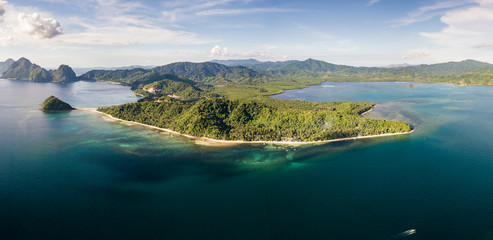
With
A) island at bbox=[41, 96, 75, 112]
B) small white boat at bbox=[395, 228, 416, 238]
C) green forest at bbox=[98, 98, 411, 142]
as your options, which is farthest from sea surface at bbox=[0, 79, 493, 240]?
island at bbox=[41, 96, 75, 112]

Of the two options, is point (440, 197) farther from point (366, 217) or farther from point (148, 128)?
point (148, 128)

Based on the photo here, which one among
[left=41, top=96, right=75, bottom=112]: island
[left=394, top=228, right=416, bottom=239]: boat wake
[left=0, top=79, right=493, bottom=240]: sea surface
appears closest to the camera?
[left=394, top=228, right=416, bottom=239]: boat wake

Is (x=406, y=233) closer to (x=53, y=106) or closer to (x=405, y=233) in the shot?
(x=405, y=233)

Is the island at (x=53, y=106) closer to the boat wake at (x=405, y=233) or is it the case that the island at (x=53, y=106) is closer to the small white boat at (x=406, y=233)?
the boat wake at (x=405, y=233)

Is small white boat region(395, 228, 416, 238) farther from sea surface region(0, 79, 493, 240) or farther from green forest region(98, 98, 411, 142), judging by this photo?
green forest region(98, 98, 411, 142)

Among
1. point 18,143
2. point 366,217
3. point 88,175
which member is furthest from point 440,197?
point 18,143

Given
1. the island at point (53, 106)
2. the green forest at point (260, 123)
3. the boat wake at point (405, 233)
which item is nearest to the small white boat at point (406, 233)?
the boat wake at point (405, 233)

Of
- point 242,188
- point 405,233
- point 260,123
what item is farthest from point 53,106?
point 405,233

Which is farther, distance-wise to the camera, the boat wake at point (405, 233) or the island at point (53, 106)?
the island at point (53, 106)

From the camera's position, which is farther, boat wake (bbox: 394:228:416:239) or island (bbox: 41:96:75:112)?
island (bbox: 41:96:75:112)
